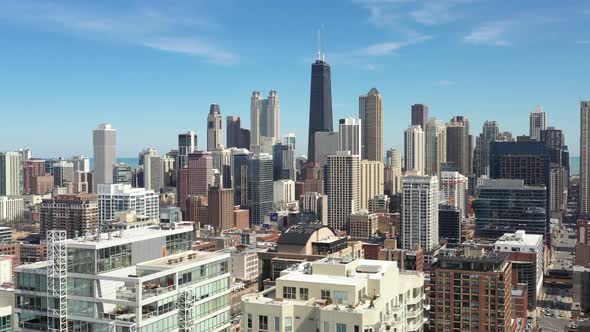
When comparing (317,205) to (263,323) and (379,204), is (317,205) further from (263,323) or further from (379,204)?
(263,323)

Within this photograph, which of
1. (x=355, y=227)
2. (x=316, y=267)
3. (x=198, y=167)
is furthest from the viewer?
(x=198, y=167)

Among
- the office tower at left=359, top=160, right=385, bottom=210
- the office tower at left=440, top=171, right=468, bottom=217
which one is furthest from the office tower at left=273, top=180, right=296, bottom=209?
the office tower at left=440, top=171, right=468, bottom=217

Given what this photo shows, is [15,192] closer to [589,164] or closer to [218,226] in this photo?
[218,226]

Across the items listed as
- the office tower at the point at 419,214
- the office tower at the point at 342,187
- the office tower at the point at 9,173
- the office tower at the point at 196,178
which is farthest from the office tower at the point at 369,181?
the office tower at the point at 9,173

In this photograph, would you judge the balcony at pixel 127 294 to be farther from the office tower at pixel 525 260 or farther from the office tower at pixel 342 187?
the office tower at pixel 342 187

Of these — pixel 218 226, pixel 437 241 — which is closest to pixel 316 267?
pixel 437 241

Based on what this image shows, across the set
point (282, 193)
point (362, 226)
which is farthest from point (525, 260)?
point (282, 193)
